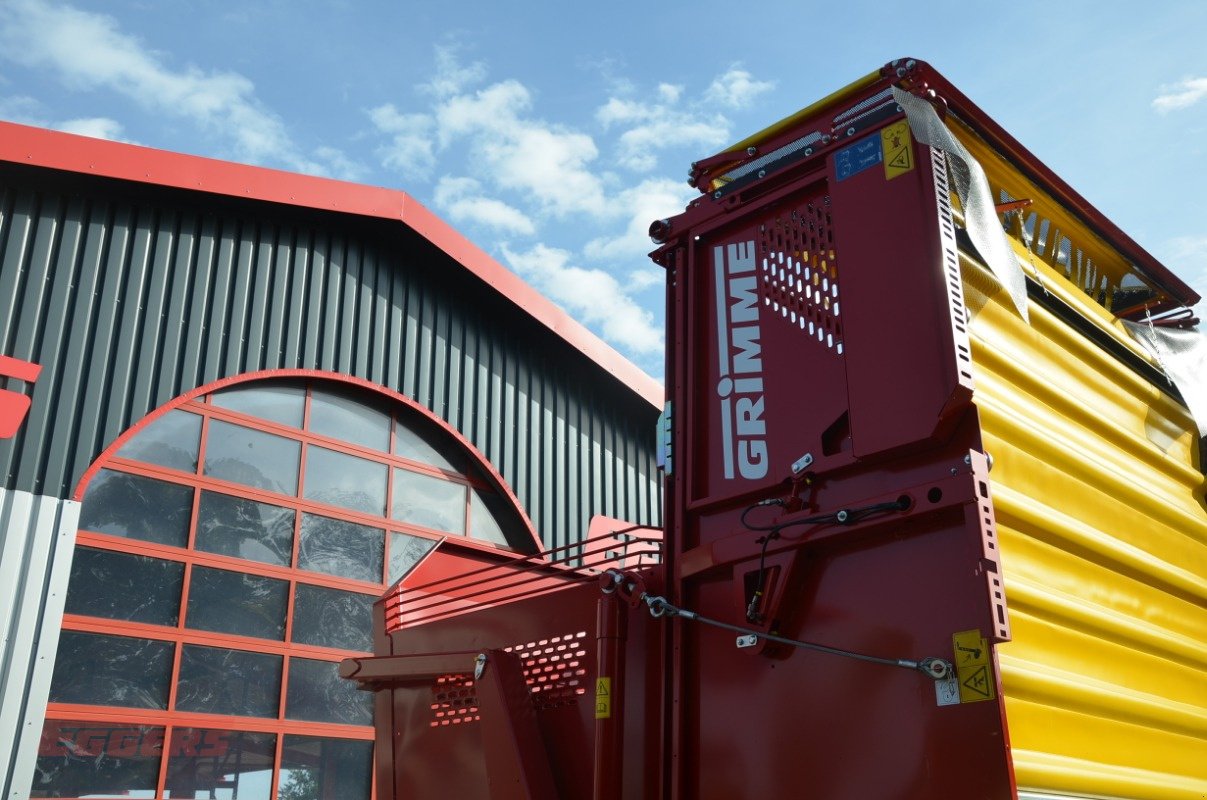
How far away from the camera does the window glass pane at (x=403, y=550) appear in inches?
385

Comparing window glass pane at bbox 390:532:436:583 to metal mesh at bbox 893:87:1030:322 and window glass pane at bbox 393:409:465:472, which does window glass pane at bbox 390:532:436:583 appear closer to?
window glass pane at bbox 393:409:465:472

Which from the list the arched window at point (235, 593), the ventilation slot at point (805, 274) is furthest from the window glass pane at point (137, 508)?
the ventilation slot at point (805, 274)

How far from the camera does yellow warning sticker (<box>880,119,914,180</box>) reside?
11.2 ft

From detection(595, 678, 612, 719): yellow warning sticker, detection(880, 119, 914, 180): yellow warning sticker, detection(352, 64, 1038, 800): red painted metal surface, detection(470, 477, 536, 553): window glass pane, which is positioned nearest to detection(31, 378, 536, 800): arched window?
detection(470, 477, 536, 553): window glass pane

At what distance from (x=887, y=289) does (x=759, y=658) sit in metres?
1.21

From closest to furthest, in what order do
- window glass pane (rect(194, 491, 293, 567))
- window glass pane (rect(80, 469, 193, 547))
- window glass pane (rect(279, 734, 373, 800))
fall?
window glass pane (rect(80, 469, 193, 547)), window glass pane (rect(279, 734, 373, 800)), window glass pane (rect(194, 491, 293, 567))

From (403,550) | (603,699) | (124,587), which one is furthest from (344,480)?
(603,699)

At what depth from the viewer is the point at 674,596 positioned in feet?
11.7

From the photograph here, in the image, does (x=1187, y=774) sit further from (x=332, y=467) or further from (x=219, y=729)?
(x=332, y=467)

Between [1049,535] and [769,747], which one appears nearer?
[769,747]

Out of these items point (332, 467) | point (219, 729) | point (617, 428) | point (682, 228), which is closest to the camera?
point (682, 228)

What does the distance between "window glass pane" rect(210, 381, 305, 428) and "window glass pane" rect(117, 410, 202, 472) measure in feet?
1.09

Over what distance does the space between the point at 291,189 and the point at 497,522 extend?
3.88m

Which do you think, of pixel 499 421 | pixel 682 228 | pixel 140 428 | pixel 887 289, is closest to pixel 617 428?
pixel 499 421
